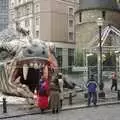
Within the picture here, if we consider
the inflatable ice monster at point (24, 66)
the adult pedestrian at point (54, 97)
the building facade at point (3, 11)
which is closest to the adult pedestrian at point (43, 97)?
the adult pedestrian at point (54, 97)

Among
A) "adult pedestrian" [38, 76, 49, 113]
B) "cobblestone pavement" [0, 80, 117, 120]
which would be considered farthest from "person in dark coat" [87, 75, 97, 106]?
"adult pedestrian" [38, 76, 49, 113]

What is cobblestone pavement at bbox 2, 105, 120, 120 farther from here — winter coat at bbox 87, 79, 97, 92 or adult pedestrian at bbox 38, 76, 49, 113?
winter coat at bbox 87, 79, 97, 92

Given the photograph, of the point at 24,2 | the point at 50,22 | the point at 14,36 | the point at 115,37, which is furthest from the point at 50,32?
the point at 14,36

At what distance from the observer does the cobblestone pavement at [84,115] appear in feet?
52.9

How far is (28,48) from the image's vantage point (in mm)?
20766

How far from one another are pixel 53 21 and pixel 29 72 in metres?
60.0

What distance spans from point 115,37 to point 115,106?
72.4ft

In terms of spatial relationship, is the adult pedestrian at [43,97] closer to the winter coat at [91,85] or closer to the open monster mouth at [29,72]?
the open monster mouth at [29,72]

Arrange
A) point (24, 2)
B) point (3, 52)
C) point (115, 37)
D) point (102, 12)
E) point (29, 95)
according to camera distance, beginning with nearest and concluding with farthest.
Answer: point (29, 95)
point (3, 52)
point (115, 37)
point (102, 12)
point (24, 2)

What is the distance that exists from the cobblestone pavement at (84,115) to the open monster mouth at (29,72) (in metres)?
3.00

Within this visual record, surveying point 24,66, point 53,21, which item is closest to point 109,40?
point 24,66

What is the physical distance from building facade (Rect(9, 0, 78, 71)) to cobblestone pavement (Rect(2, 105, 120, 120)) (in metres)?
58.0

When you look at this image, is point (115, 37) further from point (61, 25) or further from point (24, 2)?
point (24, 2)

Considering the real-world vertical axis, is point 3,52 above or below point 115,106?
above
